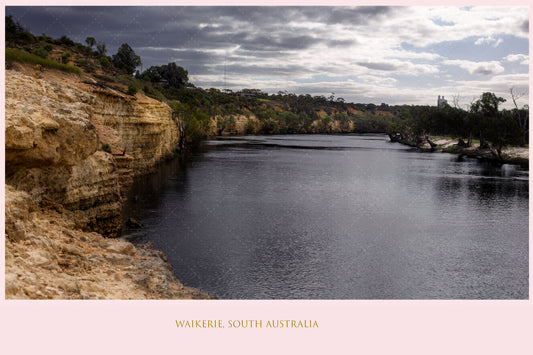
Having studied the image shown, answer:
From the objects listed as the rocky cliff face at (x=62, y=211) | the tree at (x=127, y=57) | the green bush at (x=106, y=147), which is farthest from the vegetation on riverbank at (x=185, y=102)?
the rocky cliff face at (x=62, y=211)

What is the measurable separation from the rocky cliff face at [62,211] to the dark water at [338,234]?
8.78ft

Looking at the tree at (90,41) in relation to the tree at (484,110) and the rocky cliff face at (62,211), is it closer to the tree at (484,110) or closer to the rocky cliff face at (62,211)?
the rocky cliff face at (62,211)

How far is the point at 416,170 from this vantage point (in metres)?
60.1

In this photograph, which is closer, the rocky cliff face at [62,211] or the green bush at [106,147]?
the rocky cliff face at [62,211]

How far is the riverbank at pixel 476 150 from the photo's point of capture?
71.9m

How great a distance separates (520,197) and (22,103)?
4044 centimetres

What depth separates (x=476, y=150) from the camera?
87438 millimetres

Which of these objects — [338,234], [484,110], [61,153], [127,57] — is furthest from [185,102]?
[61,153]

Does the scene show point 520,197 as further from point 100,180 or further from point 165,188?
point 100,180

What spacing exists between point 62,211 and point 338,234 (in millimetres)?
→ 15249

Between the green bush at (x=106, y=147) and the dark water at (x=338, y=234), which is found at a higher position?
the green bush at (x=106, y=147)

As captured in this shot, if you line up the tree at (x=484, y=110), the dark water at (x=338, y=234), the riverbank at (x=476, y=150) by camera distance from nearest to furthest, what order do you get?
the dark water at (x=338, y=234), the riverbank at (x=476, y=150), the tree at (x=484, y=110)

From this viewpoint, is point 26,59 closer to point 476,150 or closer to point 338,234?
point 338,234
